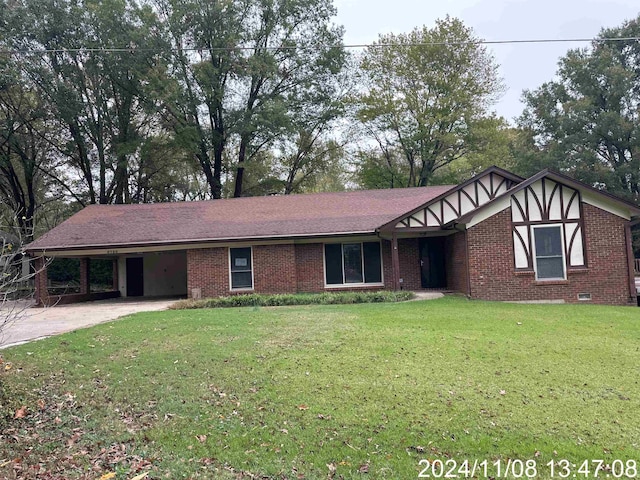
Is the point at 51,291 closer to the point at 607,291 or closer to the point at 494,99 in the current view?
the point at 607,291

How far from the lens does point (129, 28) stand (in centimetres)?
2700

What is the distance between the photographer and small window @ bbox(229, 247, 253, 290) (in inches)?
659

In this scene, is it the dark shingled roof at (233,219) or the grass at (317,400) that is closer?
the grass at (317,400)

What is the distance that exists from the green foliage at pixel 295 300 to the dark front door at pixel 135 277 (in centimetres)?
801

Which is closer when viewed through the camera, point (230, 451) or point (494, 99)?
point (230, 451)

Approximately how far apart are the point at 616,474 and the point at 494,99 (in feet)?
102

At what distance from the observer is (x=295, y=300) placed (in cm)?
Result: 1395

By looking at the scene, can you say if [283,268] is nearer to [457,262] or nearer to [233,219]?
[233,219]

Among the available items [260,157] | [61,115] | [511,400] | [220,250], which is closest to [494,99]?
[260,157]

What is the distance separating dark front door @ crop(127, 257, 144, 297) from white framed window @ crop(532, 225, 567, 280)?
16861mm

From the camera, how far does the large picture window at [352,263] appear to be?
17.1 meters

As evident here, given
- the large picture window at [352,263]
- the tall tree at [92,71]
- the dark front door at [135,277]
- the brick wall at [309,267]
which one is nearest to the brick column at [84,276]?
the dark front door at [135,277]

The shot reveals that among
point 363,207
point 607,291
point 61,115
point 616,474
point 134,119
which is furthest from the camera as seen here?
point 134,119
